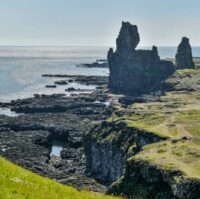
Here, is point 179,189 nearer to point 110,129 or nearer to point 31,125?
point 110,129

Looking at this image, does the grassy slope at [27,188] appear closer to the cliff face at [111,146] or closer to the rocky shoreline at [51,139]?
the rocky shoreline at [51,139]

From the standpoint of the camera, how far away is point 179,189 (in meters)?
58.2

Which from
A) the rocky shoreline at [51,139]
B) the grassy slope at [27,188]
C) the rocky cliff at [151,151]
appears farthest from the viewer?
the rocky shoreline at [51,139]

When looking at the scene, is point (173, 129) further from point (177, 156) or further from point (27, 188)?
point (27, 188)

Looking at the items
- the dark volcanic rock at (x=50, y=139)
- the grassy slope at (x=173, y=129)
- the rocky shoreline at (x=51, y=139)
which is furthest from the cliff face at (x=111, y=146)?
the dark volcanic rock at (x=50, y=139)

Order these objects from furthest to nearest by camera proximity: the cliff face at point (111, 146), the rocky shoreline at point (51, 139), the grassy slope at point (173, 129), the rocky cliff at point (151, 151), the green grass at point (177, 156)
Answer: the rocky shoreline at point (51, 139) < the cliff face at point (111, 146) < the grassy slope at point (173, 129) < the green grass at point (177, 156) < the rocky cliff at point (151, 151)

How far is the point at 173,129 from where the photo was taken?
3740 inches

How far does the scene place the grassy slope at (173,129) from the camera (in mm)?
67250

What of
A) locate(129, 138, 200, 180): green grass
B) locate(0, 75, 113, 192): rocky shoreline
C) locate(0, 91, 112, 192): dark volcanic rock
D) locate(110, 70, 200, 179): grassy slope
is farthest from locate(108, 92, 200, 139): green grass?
locate(0, 91, 112, 192): dark volcanic rock

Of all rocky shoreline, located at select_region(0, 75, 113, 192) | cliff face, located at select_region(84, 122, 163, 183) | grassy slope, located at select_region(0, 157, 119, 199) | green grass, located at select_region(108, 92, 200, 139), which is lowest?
rocky shoreline, located at select_region(0, 75, 113, 192)

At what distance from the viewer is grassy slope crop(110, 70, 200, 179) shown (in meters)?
67.2

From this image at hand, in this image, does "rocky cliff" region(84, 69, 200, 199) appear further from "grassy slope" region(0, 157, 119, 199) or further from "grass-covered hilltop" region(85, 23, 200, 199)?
"grassy slope" region(0, 157, 119, 199)

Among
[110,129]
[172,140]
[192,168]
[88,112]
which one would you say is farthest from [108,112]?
[192,168]

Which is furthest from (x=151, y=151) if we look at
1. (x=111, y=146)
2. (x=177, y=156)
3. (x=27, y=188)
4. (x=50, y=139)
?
(x=50, y=139)
